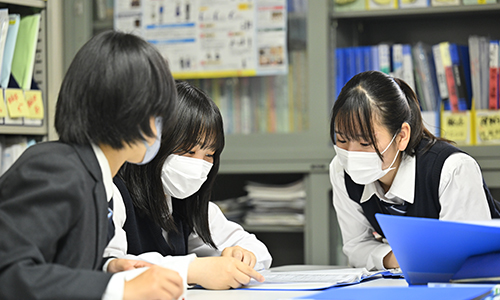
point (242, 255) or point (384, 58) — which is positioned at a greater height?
point (384, 58)

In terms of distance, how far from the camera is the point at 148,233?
116 cm

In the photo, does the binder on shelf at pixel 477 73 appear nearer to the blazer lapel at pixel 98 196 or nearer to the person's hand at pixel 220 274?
the person's hand at pixel 220 274

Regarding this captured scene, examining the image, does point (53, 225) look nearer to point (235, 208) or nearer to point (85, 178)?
point (85, 178)

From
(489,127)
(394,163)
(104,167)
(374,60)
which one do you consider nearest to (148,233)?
(104,167)

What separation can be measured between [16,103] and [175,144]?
622mm

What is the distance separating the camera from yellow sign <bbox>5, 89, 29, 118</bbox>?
1.46 m

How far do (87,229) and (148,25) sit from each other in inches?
62.3

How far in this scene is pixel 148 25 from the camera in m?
2.10

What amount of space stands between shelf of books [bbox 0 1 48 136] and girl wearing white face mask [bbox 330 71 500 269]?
2.84 feet

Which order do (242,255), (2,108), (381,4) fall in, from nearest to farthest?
(242,255)
(2,108)
(381,4)

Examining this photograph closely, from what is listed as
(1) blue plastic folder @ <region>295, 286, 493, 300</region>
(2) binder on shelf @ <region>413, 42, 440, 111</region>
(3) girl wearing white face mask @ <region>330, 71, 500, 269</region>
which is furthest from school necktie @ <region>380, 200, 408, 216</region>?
(2) binder on shelf @ <region>413, 42, 440, 111</region>

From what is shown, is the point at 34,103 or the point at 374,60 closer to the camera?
the point at 34,103

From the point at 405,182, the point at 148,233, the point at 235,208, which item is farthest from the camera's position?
the point at 235,208

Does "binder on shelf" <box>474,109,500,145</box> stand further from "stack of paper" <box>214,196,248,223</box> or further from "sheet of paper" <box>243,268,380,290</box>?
"sheet of paper" <box>243,268,380,290</box>
